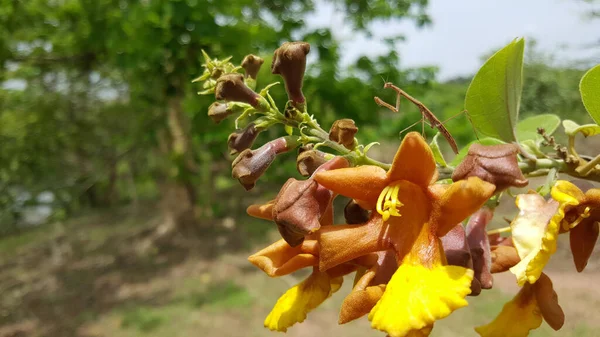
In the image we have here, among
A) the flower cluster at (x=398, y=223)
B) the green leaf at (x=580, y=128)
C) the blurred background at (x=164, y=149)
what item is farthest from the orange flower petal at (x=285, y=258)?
the blurred background at (x=164, y=149)

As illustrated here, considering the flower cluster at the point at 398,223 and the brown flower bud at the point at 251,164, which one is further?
the brown flower bud at the point at 251,164

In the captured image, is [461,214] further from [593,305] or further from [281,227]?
[593,305]

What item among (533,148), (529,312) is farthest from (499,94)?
(529,312)

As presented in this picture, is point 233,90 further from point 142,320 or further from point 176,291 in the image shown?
point 176,291

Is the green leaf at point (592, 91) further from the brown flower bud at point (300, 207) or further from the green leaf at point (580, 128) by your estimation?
the brown flower bud at point (300, 207)

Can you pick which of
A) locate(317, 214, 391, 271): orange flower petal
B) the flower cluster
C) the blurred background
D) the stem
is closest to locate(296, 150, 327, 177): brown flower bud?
the flower cluster

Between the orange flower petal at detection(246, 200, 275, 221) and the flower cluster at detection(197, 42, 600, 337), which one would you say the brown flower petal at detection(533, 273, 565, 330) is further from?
the orange flower petal at detection(246, 200, 275, 221)

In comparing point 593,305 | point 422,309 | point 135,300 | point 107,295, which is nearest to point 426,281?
point 422,309

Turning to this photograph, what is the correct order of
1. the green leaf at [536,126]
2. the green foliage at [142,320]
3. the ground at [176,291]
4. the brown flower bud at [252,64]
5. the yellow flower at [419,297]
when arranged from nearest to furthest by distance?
the yellow flower at [419,297], the brown flower bud at [252,64], the green leaf at [536,126], the ground at [176,291], the green foliage at [142,320]

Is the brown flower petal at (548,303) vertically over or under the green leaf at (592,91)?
under
